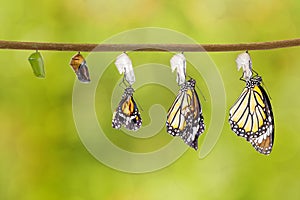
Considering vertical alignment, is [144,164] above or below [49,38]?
below

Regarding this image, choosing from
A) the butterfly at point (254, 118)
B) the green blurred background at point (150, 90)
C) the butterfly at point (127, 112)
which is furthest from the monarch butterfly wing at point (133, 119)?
the green blurred background at point (150, 90)

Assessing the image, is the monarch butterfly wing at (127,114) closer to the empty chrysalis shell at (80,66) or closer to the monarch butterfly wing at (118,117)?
the monarch butterfly wing at (118,117)

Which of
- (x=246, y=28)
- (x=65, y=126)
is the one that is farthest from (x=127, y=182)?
(x=246, y=28)

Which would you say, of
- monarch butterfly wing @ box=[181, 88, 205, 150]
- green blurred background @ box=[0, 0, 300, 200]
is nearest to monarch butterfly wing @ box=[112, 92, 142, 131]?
monarch butterfly wing @ box=[181, 88, 205, 150]

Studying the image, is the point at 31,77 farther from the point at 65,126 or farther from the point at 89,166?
the point at 89,166

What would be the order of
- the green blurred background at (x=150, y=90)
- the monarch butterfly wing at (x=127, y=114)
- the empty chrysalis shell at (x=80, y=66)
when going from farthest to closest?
the green blurred background at (x=150, y=90), the monarch butterfly wing at (x=127, y=114), the empty chrysalis shell at (x=80, y=66)
